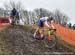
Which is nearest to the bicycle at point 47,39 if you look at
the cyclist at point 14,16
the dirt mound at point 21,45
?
the dirt mound at point 21,45

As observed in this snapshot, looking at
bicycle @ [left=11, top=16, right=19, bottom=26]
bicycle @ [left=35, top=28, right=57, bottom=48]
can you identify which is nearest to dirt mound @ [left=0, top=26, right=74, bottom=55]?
bicycle @ [left=35, top=28, right=57, bottom=48]

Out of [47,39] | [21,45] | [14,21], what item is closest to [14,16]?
[14,21]

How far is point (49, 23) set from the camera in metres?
19.5

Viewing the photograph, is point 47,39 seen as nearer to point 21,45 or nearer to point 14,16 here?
point 21,45

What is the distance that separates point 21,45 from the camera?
2128 cm

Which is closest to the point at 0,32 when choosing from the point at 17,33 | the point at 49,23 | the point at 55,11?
Answer: the point at 17,33

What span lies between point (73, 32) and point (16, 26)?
215 inches

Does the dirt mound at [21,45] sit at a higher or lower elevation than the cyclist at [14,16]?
lower

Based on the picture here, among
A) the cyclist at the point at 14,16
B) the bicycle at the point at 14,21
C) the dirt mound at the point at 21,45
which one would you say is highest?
the cyclist at the point at 14,16

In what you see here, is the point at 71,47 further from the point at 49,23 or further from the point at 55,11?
the point at 55,11

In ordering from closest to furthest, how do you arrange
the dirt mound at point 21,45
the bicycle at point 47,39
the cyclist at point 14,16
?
the dirt mound at point 21,45, the bicycle at point 47,39, the cyclist at point 14,16

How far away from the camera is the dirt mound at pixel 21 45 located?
19.4 m

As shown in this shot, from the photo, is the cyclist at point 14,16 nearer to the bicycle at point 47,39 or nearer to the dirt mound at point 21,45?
the dirt mound at point 21,45

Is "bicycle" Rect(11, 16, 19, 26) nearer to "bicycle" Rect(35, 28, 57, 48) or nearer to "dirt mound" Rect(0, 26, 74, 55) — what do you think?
"dirt mound" Rect(0, 26, 74, 55)
